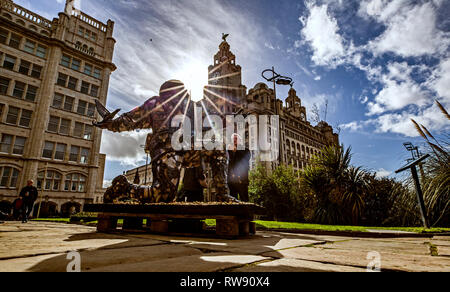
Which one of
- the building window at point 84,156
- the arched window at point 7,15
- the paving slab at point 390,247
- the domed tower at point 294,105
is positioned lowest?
the paving slab at point 390,247

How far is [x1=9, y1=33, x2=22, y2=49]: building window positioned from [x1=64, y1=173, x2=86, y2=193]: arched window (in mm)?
15016

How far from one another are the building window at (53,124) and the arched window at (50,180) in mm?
4579

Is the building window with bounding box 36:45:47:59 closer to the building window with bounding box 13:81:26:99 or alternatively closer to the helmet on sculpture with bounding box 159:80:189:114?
the building window with bounding box 13:81:26:99

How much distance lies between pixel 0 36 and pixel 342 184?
3442 centimetres

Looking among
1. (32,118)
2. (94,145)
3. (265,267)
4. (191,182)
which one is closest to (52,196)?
(94,145)

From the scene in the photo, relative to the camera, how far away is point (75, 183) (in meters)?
25.2

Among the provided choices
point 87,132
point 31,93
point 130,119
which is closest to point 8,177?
point 87,132

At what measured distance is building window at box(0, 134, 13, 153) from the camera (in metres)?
21.7

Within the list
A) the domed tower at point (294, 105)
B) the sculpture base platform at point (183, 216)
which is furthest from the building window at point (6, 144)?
the domed tower at point (294, 105)

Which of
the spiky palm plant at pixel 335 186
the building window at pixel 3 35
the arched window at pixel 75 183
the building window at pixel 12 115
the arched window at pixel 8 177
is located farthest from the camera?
the arched window at pixel 75 183

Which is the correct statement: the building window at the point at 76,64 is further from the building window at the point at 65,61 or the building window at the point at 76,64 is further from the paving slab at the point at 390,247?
the paving slab at the point at 390,247

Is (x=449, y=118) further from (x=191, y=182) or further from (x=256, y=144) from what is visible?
(x=256, y=144)

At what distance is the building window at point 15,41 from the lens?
2385 cm

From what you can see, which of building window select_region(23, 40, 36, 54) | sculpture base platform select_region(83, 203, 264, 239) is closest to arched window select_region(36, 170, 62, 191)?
building window select_region(23, 40, 36, 54)
